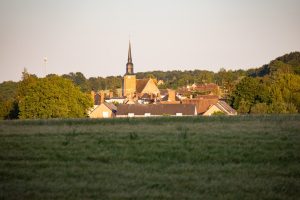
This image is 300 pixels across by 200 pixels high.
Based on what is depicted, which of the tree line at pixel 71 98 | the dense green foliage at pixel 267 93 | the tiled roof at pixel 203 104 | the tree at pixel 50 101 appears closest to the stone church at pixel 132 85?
the tree line at pixel 71 98

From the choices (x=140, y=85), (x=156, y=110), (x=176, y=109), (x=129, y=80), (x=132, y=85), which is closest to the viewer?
(x=176, y=109)

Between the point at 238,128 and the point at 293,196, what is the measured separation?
10.5 metres

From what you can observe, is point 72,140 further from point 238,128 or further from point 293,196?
point 293,196

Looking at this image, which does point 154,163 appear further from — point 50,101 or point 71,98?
point 71,98

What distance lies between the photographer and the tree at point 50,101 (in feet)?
259

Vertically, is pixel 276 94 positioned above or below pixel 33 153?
above

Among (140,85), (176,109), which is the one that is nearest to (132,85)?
(140,85)

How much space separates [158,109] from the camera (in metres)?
97.4

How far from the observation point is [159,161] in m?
15.9

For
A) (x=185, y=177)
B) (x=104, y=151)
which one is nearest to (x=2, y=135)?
(x=104, y=151)

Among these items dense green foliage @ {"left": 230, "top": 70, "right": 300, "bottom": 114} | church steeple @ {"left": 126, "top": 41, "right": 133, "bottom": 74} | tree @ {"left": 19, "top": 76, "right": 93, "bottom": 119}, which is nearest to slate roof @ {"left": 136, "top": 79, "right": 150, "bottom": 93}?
church steeple @ {"left": 126, "top": 41, "right": 133, "bottom": 74}

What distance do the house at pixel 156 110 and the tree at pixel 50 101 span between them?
14867mm

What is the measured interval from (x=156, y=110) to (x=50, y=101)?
2408 centimetres

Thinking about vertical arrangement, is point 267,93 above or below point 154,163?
above
